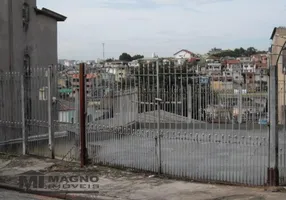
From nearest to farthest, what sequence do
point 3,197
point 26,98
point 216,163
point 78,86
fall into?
point 3,197 < point 216,163 < point 78,86 < point 26,98

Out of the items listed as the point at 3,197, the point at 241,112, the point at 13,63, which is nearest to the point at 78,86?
the point at 3,197

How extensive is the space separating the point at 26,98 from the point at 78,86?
2.27 metres

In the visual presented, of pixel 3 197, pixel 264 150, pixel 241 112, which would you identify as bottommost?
pixel 3 197

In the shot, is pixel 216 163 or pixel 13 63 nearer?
pixel 216 163

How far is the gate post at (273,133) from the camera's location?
824cm

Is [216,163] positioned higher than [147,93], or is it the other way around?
[147,93]

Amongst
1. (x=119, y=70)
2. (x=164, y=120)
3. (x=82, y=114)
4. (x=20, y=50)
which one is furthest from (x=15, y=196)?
(x=20, y=50)

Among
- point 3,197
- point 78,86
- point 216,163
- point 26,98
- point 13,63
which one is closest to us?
point 3,197

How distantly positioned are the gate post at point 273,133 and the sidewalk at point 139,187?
41 cm

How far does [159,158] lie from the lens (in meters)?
9.68

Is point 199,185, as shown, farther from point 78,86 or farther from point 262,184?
point 78,86

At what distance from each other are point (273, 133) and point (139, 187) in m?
2.84

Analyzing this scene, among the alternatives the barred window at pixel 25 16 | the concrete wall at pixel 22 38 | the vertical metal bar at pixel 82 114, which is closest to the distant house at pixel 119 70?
the vertical metal bar at pixel 82 114

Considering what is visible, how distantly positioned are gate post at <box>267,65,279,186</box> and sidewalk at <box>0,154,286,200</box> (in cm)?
41
